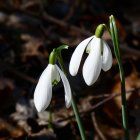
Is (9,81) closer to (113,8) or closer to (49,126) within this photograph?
(49,126)

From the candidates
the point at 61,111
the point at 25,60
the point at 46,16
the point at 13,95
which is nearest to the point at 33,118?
the point at 61,111

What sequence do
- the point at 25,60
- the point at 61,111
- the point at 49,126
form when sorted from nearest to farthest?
1. the point at 49,126
2. the point at 61,111
3. the point at 25,60

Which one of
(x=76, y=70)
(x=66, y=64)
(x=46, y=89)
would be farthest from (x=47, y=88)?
(x=66, y=64)

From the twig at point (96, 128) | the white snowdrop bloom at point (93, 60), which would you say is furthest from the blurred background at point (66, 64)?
→ the white snowdrop bloom at point (93, 60)

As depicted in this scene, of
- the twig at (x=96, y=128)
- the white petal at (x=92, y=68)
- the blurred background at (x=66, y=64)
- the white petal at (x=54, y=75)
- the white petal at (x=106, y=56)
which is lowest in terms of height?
the white petal at (x=92, y=68)

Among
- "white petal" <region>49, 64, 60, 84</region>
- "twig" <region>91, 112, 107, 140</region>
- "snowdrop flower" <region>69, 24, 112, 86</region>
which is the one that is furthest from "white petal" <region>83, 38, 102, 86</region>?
"twig" <region>91, 112, 107, 140</region>

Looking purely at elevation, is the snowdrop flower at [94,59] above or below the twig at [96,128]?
below

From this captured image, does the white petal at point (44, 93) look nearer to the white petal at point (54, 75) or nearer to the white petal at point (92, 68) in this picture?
the white petal at point (54, 75)

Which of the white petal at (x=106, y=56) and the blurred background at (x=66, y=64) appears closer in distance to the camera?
the white petal at (x=106, y=56)
